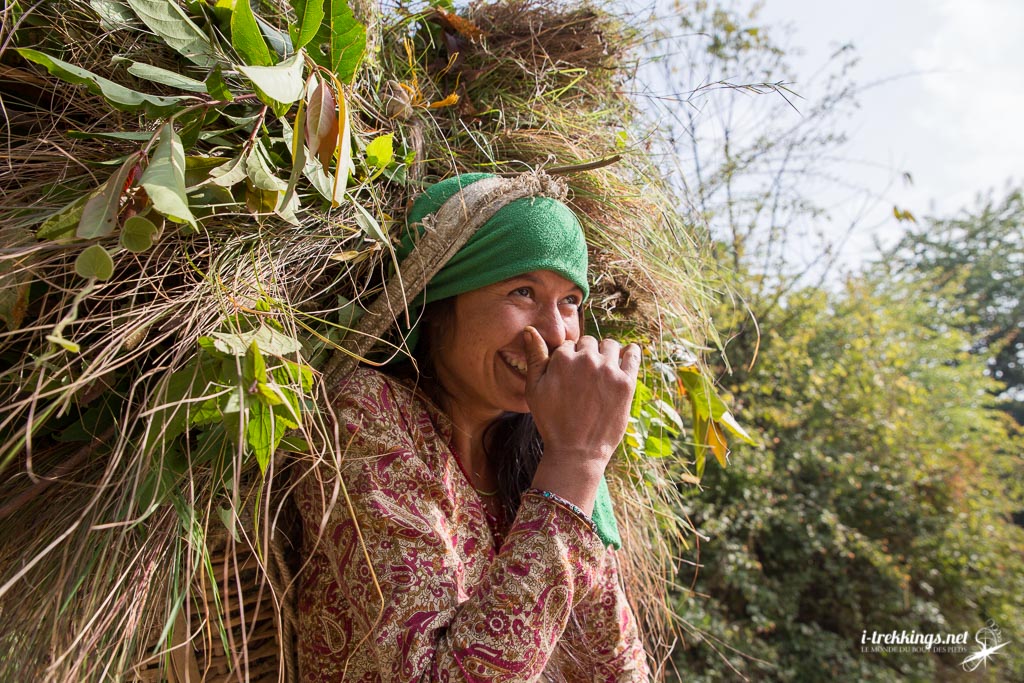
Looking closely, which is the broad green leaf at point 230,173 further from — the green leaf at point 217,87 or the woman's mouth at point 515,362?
the woman's mouth at point 515,362

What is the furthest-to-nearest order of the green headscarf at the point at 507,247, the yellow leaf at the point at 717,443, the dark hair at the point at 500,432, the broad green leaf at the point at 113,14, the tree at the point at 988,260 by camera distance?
the tree at the point at 988,260, the yellow leaf at the point at 717,443, the dark hair at the point at 500,432, the green headscarf at the point at 507,247, the broad green leaf at the point at 113,14

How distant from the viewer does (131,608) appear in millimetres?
867

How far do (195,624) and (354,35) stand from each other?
888 mm

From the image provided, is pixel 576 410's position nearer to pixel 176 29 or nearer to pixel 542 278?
pixel 542 278

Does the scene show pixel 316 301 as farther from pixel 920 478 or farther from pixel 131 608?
pixel 920 478

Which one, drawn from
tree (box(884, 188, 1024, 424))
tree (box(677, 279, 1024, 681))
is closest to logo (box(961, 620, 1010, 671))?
tree (box(677, 279, 1024, 681))

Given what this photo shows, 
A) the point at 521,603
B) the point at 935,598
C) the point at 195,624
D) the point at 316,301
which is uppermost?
the point at 935,598

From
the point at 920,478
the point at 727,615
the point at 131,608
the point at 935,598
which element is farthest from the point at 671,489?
the point at 935,598

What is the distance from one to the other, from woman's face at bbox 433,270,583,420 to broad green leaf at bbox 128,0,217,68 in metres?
0.54

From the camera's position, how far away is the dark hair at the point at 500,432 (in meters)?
1.29

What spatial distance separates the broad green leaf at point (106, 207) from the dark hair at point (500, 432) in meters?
0.57

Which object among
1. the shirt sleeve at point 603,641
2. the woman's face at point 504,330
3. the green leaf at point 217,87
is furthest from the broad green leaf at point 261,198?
the shirt sleeve at point 603,641

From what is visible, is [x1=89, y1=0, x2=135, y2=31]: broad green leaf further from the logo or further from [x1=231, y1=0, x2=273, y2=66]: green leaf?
the logo

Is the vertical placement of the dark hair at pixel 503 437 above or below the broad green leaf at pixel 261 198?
below
